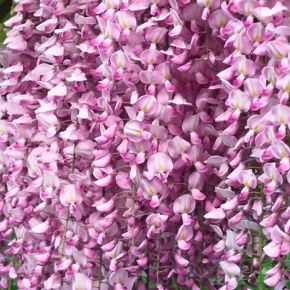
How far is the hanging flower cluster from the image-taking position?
106cm

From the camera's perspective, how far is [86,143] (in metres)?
1.22

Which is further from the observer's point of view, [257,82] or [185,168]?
[185,168]

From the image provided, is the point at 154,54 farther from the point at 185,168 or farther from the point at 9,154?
the point at 9,154

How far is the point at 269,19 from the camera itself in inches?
41.4

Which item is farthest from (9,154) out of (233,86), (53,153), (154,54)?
(233,86)

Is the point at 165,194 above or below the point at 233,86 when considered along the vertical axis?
below

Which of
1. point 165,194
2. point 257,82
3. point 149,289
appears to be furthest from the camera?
point 149,289

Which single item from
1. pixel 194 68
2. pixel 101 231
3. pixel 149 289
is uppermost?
pixel 194 68

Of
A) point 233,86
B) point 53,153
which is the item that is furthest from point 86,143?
point 233,86

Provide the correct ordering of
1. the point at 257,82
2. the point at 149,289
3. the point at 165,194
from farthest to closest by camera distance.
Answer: the point at 149,289 → the point at 165,194 → the point at 257,82

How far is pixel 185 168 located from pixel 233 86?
6.9 inches

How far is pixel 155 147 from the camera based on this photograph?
113 centimetres

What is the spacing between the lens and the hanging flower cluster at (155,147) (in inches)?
41.7

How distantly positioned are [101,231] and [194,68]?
29 centimetres
